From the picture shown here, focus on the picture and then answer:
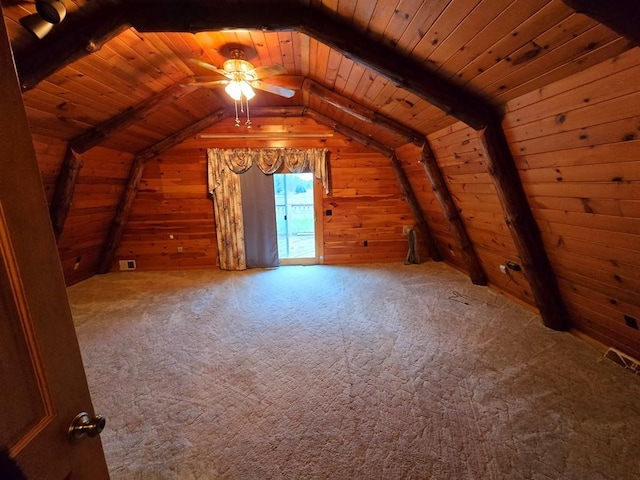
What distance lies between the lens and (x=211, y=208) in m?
4.81

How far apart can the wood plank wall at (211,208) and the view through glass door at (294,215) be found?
123cm

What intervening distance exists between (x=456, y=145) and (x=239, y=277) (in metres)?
3.53

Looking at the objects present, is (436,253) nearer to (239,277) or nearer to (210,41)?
(239,277)

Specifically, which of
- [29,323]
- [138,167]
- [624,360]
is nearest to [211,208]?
[138,167]

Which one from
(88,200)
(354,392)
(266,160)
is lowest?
(354,392)

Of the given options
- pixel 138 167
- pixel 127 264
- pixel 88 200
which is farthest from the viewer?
pixel 127 264

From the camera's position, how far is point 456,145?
9.00ft

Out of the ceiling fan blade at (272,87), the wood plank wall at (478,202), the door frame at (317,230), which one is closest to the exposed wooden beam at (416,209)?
the wood plank wall at (478,202)

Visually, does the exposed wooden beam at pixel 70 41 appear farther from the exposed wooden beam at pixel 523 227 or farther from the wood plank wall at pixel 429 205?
the wood plank wall at pixel 429 205

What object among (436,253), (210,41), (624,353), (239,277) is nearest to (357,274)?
(436,253)

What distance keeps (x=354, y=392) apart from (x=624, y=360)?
6.98 feet

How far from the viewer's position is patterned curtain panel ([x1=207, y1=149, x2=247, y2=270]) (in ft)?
15.0

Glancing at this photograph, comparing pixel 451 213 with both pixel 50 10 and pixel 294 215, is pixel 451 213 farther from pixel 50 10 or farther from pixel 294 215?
pixel 294 215

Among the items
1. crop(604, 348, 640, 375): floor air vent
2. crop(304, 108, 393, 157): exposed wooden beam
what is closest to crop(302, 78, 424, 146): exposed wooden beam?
crop(304, 108, 393, 157): exposed wooden beam
